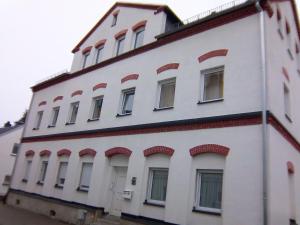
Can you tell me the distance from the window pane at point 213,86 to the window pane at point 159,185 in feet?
10.8

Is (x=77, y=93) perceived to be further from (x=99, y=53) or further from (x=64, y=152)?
(x=64, y=152)

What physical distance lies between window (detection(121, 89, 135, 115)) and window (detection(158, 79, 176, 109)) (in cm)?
185

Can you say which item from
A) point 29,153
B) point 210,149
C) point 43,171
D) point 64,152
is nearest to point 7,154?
point 29,153

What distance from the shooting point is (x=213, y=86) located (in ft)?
35.7

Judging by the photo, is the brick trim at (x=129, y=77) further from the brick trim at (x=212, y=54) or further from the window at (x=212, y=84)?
the window at (x=212, y=84)

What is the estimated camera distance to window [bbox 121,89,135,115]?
1388cm

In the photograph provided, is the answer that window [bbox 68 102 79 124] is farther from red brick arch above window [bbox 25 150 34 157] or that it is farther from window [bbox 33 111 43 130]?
window [bbox 33 111 43 130]

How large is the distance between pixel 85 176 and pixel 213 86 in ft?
25.8

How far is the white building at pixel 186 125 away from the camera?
8930 mm

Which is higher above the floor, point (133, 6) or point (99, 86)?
point (133, 6)

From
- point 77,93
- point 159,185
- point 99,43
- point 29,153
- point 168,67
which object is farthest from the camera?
point 29,153

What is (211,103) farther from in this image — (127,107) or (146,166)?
(127,107)

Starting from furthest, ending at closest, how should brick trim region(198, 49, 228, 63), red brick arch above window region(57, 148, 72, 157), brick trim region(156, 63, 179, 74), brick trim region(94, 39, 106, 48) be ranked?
brick trim region(94, 39, 106, 48)
red brick arch above window region(57, 148, 72, 157)
brick trim region(156, 63, 179, 74)
brick trim region(198, 49, 228, 63)

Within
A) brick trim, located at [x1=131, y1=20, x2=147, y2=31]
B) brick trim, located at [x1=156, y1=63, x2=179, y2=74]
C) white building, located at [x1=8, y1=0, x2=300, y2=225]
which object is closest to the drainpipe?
white building, located at [x1=8, y1=0, x2=300, y2=225]
